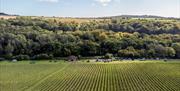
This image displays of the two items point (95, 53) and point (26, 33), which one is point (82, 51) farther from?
point (26, 33)

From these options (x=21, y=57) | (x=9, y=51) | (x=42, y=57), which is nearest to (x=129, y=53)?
(x=42, y=57)

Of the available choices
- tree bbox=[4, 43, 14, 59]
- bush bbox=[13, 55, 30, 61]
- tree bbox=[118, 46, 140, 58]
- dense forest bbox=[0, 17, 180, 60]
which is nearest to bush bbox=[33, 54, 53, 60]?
dense forest bbox=[0, 17, 180, 60]

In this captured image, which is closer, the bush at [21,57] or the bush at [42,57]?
the bush at [21,57]

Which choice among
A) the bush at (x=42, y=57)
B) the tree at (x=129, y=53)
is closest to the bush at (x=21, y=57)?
the bush at (x=42, y=57)

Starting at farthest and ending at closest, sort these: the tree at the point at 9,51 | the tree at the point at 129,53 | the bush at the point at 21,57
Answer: the tree at the point at 129,53 < the tree at the point at 9,51 < the bush at the point at 21,57

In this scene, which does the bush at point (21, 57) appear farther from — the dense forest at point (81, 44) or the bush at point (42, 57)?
the bush at point (42, 57)

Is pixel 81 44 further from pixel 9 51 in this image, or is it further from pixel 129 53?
pixel 9 51

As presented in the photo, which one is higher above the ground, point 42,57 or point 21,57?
point 21,57

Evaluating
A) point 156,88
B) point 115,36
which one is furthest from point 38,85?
point 115,36

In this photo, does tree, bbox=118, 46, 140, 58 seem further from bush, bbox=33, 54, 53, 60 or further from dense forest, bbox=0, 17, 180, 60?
bush, bbox=33, 54, 53, 60

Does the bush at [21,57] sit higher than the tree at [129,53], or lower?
higher

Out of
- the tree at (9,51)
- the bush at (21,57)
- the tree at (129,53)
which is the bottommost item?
the tree at (129,53)
